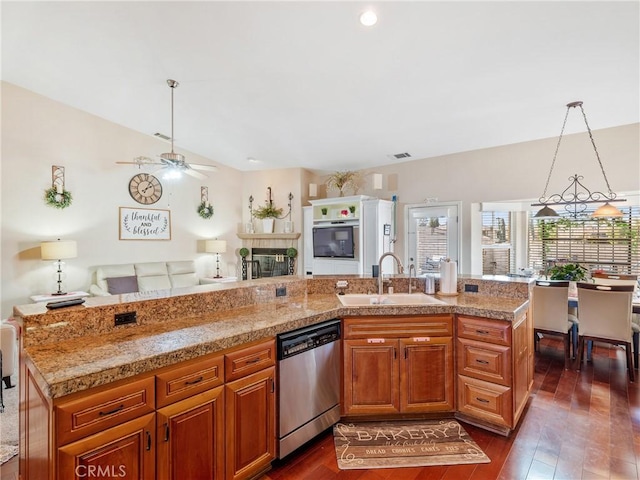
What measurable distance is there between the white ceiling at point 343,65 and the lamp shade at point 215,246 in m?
2.26

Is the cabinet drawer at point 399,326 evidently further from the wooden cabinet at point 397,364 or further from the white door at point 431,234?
the white door at point 431,234

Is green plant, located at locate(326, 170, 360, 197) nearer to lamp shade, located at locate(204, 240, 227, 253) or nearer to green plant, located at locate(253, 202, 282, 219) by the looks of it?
green plant, located at locate(253, 202, 282, 219)

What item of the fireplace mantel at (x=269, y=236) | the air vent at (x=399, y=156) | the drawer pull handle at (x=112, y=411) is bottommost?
the drawer pull handle at (x=112, y=411)

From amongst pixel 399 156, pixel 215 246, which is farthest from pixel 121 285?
pixel 399 156

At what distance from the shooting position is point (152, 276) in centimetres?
559

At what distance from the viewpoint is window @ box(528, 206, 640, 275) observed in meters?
4.73

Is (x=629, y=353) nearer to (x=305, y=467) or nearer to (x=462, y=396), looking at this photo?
(x=462, y=396)

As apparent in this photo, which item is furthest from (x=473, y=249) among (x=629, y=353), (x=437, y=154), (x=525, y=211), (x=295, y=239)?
(x=295, y=239)

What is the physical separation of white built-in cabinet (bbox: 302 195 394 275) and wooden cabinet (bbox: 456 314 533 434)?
2855 mm

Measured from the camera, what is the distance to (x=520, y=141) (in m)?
4.56

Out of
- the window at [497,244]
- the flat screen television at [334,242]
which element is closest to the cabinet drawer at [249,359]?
the flat screen television at [334,242]

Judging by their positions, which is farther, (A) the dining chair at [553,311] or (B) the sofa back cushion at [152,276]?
(B) the sofa back cushion at [152,276]

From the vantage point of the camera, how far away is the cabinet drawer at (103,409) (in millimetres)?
1222

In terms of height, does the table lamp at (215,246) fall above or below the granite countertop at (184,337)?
above
